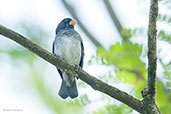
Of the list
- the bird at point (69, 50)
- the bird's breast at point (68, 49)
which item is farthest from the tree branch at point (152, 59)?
the bird's breast at point (68, 49)

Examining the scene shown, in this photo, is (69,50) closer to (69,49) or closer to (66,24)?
(69,49)

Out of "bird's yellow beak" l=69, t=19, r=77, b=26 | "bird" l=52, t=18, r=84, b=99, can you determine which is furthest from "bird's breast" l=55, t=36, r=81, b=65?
"bird's yellow beak" l=69, t=19, r=77, b=26

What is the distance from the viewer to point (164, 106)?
142 cm

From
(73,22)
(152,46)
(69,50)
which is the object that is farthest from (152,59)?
(73,22)

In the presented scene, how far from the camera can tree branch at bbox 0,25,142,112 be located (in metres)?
1.79

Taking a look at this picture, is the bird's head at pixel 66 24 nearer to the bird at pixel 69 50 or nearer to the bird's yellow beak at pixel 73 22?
the bird's yellow beak at pixel 73 22

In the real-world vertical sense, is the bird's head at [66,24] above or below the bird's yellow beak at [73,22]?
above

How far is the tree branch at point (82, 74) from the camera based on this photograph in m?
1.79

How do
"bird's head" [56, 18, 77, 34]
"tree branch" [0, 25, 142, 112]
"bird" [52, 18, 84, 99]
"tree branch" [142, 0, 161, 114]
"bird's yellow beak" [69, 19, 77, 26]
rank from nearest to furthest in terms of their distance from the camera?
1. "tree branch" [142, 0, 161, 114]
2. "tree branch" [0, 25, 142, 112]
3. "bird" [52, 18, 84, 99]
4. "bird's yellow beak" [69, 19, 77, 26]
5. "bird's head" [56, 18, 77, 34]

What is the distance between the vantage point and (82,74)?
211cm

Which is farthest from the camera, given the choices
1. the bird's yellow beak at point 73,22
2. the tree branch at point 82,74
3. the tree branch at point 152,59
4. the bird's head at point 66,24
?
the bird's head at point 66,24

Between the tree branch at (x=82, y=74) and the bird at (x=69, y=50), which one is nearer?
the tree branch at (x=82, y=74)

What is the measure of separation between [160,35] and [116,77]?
1.03ft

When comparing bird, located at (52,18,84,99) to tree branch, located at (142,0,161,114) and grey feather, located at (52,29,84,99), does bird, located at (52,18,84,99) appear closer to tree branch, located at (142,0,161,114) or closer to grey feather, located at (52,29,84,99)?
grey feather, located at (52,29,84,99)
